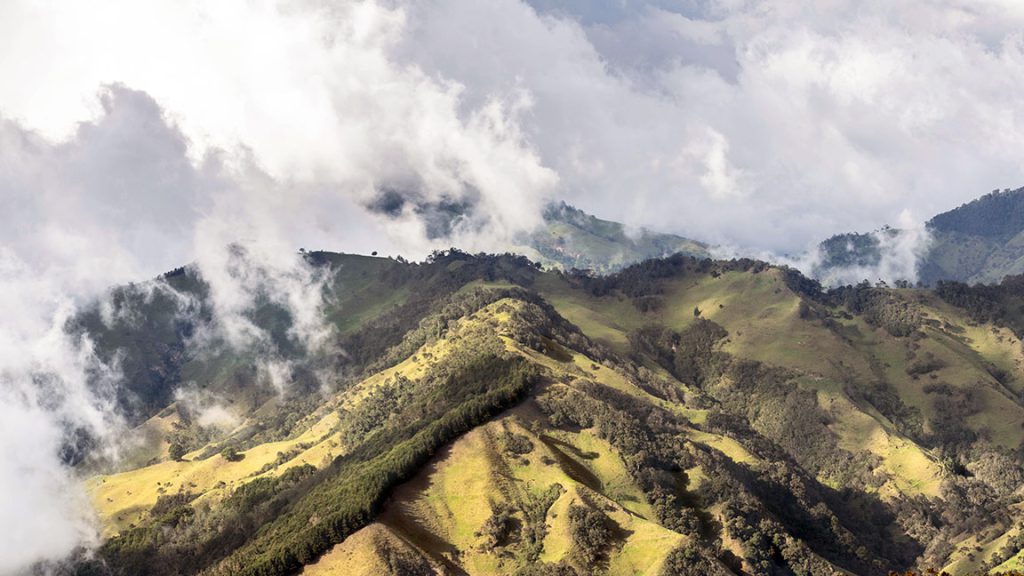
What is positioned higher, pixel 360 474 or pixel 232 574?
pixel 360 474

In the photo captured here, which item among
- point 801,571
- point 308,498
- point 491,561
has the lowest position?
point 801,571

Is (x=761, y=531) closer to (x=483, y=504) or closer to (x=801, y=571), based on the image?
(x=801, y=571)

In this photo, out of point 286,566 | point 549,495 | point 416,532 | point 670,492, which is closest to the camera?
point 286,566

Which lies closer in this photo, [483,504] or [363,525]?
[363,525]

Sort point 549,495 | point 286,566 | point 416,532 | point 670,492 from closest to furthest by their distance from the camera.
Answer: point 286,566
point 416,532
point 549,495
point 670,492

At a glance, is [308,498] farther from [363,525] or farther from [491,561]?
[491,561]

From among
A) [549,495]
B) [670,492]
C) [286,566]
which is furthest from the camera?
[670,492]

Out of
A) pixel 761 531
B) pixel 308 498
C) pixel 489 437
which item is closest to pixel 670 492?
pixel 761 531

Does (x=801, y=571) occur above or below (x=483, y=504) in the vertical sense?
below

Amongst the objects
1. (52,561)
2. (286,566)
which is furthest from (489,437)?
(52,561)
